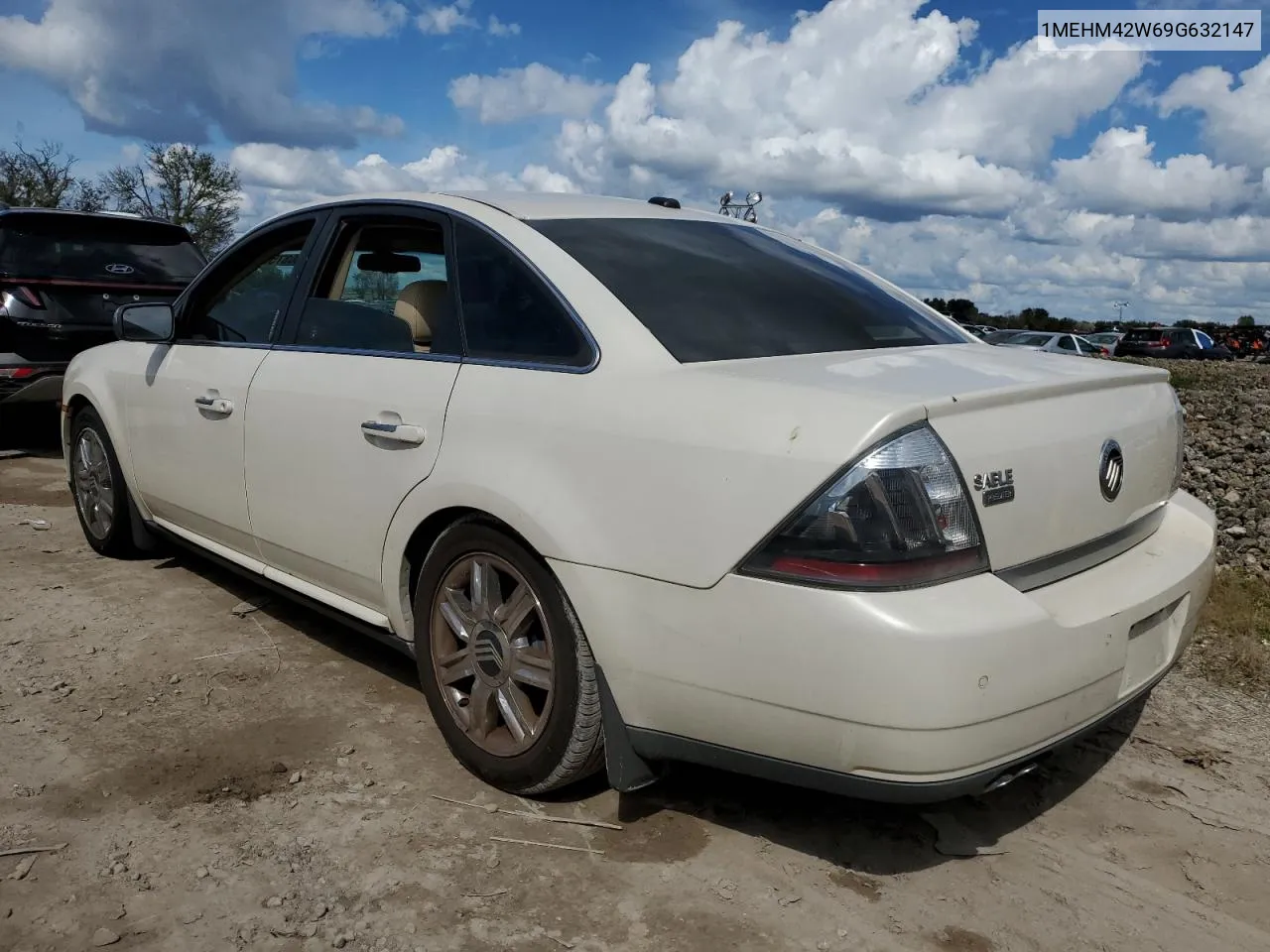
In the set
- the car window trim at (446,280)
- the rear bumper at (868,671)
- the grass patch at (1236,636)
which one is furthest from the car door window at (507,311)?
the grass patch at (1236,636)

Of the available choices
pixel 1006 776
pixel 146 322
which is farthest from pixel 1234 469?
pixel 146 322

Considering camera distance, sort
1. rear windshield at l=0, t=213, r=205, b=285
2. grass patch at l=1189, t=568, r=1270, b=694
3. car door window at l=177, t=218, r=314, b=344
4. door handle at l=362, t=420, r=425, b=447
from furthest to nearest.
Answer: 1. rear windshield at l=0, t=213, r=205, b=285
2. grass patch at l=1189, t=568, r=1270, b=694
3. car door window at l=177, t=218, r=314, b=344
4. door handle at l=362, t=420, r=425, b=447

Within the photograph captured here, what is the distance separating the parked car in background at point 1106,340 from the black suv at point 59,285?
29.9m

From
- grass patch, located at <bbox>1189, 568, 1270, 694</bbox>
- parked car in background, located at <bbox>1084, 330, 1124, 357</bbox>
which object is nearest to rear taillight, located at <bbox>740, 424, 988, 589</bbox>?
grass patch, located at <bbox>1189, 568, 1270, 694</bbox>

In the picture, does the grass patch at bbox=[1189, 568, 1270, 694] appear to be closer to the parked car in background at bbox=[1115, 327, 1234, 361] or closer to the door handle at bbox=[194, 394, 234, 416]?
the door handle at bbox=[194, 394, 234, 416]

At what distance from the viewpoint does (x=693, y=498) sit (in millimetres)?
2254

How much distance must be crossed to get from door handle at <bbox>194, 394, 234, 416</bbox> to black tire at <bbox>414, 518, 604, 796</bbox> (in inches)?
49.3

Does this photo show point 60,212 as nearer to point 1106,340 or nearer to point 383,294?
point 383,294

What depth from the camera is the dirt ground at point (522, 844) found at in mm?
2293

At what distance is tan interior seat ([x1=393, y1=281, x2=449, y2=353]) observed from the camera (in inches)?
124

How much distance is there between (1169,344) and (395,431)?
111ft

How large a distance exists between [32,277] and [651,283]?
260 inches

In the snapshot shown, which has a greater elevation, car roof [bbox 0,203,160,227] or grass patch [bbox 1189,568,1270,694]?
car roof [bbox 0,203,160,227]

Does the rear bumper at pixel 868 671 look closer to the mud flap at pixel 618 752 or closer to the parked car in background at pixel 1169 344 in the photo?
the mud flap at pixel 618 752
